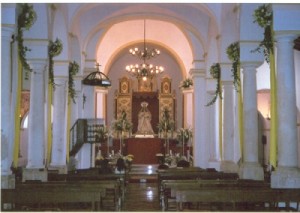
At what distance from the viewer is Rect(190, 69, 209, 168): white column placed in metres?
19.9

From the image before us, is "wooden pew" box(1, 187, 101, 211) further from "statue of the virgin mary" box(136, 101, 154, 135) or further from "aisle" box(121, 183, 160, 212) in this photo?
"statue of the virgin mary" box(136, 101, 154, 135)

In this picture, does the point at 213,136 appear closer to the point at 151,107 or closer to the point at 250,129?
the point at 250,129

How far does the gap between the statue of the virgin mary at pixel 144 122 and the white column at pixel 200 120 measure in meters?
8.51

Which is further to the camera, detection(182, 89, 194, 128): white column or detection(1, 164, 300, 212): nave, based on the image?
detection(182, 89, 194, 128): white column

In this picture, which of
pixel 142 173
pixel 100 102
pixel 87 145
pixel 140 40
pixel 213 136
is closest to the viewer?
pixel 213 136

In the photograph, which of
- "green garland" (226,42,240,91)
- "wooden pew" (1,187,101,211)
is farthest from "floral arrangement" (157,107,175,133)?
"wooden pew" (1,187,101,211)

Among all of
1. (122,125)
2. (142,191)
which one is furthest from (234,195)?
(122,125)

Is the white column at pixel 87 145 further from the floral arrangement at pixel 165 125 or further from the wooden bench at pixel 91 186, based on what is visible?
the wooden bench at pixel 91 186

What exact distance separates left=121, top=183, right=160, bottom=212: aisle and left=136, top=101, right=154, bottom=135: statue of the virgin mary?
10.6 metres

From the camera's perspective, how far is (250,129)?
41.8 ft

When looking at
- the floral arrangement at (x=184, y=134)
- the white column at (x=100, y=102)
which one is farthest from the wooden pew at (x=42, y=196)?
the white column at (x=100, y=102)

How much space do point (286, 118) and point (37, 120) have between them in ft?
20.5

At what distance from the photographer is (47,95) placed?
45.5 feet

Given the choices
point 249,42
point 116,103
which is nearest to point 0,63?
point 249,42
